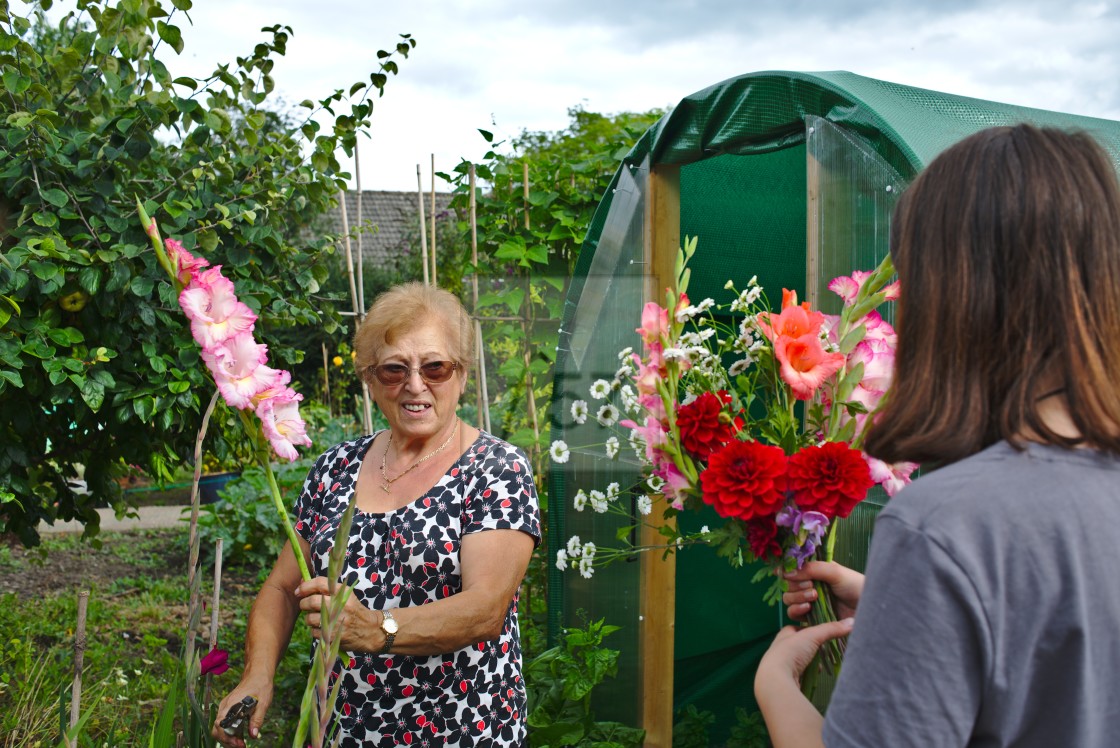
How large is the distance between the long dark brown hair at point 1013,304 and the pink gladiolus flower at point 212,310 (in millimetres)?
670

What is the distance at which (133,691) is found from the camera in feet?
12.4

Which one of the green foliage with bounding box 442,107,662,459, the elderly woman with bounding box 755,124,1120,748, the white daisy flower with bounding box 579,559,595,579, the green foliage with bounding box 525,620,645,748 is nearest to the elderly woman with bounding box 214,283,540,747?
the white daisy flower with bounding box 579,559,595,579

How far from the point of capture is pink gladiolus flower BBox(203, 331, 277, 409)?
99cm

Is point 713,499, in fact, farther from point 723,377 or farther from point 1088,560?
point 1088,560

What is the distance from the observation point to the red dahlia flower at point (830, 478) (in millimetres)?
1260

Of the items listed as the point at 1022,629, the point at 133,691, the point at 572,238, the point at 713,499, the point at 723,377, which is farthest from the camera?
the point at 572,238

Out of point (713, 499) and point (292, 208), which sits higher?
point (292, 208)

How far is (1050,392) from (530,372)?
352 centimetres

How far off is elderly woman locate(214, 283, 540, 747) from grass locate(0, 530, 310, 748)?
2.14 feet

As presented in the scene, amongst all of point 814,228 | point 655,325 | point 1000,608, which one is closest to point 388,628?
point 655,325

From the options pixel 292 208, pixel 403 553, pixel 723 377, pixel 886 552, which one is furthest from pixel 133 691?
pixel 886 552

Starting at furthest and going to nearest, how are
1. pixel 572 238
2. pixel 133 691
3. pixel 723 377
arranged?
pixel 572 238 → pixel 133 691 → pixel 723 377

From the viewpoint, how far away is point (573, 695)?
10.3 ft

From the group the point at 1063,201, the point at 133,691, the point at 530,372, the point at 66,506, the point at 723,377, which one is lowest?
the point at 133,691
